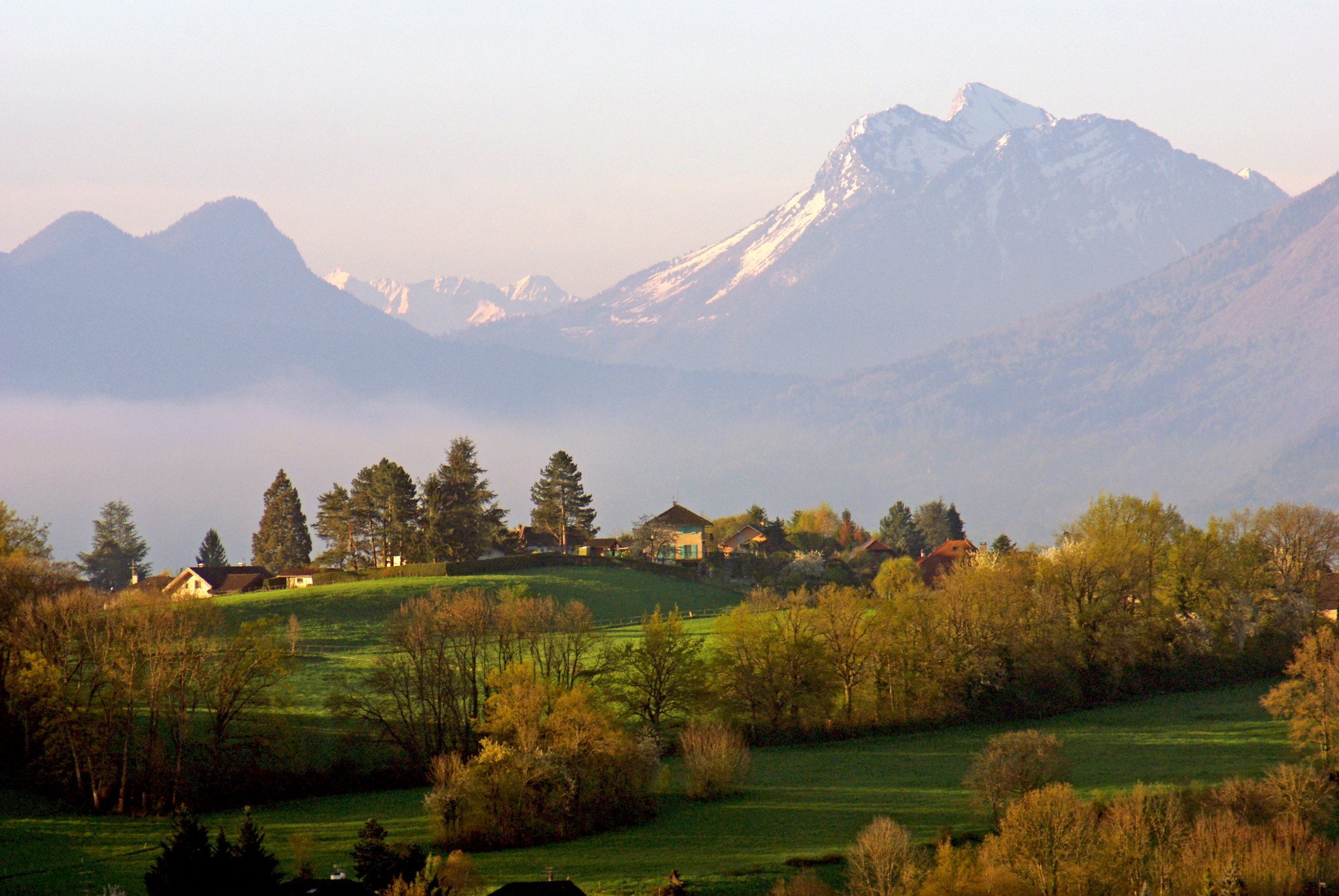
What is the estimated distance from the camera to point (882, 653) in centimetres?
7112

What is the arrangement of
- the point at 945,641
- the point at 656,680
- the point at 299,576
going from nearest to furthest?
the point at 656,680, the point at 945,641, the point at 299,576

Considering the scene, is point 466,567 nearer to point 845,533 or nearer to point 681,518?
point 681,518

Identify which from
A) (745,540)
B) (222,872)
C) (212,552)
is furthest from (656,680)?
(212,552)

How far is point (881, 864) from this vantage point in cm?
4103

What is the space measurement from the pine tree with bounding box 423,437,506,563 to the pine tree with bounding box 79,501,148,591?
4278 centimetres

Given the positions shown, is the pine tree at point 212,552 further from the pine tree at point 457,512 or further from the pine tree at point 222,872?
the pine tree at point 222,872

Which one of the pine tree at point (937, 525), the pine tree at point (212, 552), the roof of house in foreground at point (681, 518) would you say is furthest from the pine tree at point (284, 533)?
the pine tree at point (937, 525)

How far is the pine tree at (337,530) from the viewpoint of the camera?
110m

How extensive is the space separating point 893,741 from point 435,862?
31.5 m

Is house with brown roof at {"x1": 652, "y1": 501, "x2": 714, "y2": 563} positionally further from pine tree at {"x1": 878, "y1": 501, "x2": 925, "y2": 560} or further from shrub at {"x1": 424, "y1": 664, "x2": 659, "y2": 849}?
shrub at {"x1": 424, "y1": 664, "x2": 659, "y2": 849}

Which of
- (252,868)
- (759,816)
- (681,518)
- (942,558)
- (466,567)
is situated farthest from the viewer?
(681,518)

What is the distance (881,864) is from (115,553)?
118m

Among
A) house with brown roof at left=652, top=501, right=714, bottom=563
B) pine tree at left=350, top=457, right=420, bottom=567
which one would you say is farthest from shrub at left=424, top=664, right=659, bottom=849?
house with brown roof at left=652, top=501, right=714, bottom=563

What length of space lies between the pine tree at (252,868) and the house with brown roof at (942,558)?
271 feet
